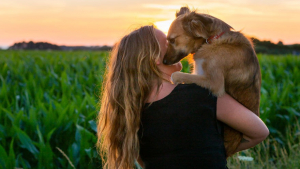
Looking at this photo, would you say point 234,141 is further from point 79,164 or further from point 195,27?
point 79,164

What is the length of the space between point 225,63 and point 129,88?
878 mm

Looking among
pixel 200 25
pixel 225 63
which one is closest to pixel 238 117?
pixel 225 63

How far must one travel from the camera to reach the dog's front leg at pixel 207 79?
2393mm

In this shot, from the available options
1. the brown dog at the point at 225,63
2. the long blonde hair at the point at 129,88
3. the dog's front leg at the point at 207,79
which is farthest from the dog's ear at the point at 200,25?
the long blonde hair at the point at 129,88

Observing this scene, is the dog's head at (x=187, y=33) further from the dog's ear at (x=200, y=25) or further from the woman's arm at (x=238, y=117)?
the woman's arm at (x=238, y=117)

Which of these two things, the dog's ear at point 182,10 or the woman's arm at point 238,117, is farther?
the dog's ear at point 182,10

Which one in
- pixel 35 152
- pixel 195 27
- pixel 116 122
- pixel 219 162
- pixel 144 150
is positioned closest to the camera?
pixel 219 162

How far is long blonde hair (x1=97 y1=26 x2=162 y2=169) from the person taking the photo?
2256mm

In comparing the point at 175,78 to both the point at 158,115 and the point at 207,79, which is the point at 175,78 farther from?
the point at 158,115

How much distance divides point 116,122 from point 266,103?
4118mm

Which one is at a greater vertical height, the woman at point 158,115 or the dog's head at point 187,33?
the dog's head at point 187,33

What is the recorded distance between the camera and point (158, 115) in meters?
2.06

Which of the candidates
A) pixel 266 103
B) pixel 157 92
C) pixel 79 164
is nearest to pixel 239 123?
pixel 157 92

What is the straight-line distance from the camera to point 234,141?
252cm
